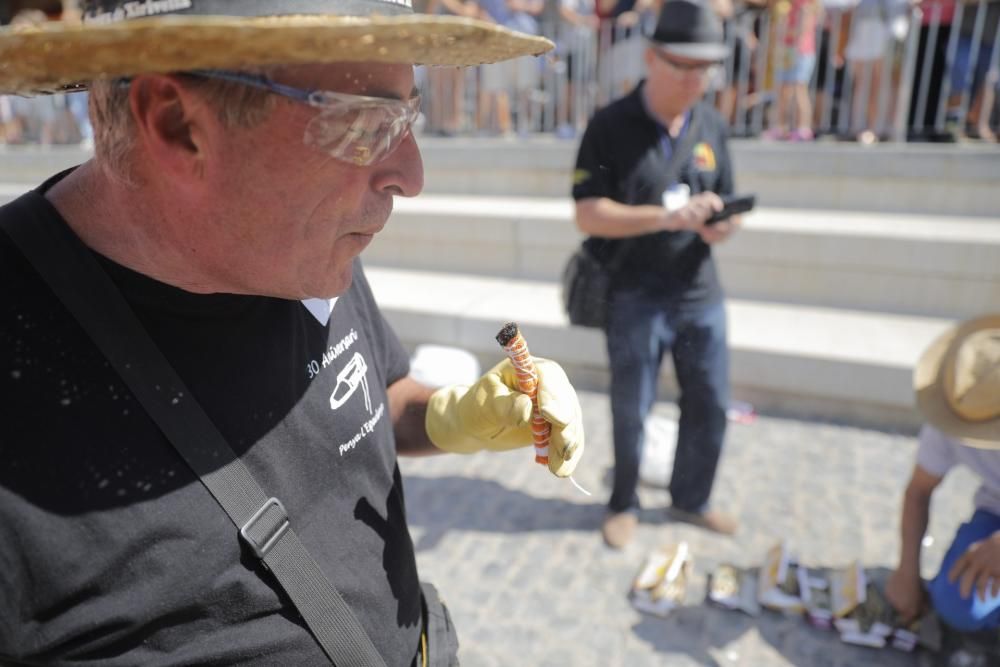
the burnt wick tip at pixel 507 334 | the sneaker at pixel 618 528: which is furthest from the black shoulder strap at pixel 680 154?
the burnt wick tip at pixel 507 334

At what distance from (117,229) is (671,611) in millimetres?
2508

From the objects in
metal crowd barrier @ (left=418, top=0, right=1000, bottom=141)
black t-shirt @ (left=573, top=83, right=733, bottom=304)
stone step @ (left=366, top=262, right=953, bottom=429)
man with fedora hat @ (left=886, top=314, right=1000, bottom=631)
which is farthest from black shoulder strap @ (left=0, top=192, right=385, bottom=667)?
metal crowd barrier @ (left=418, top=0, right=1000, bottom=141)

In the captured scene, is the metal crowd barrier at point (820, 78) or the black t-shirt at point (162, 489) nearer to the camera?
the black t-shirt at point (162, 489)

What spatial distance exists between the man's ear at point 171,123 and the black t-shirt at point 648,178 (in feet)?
7.14

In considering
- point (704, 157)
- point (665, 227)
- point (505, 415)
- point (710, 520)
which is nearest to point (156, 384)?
point (505, 415)

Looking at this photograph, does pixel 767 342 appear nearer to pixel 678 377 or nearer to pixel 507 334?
pixel 678 377

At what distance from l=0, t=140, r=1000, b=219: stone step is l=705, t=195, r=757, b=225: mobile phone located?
3136 mm

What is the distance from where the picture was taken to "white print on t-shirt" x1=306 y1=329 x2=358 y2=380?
1236 mm

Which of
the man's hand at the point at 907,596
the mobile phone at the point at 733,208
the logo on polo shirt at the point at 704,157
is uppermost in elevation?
the logo on polo shirt at the point at 704,157

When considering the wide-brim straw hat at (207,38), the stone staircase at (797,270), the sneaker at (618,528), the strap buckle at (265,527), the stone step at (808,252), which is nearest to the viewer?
the wide-brim straw hat at (207,38)

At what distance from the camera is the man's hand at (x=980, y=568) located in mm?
2221

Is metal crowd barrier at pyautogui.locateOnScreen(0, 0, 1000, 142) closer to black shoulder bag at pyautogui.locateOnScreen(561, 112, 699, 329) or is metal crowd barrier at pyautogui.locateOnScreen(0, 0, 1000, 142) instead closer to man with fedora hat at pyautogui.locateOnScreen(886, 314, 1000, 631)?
black shoulder bag at pyautogui.locateOnScreen(561, 112, 699, 329)

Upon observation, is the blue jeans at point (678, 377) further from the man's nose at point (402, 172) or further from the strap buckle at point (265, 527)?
the strap buckle at point (265, 527)

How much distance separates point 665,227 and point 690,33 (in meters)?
0.78
